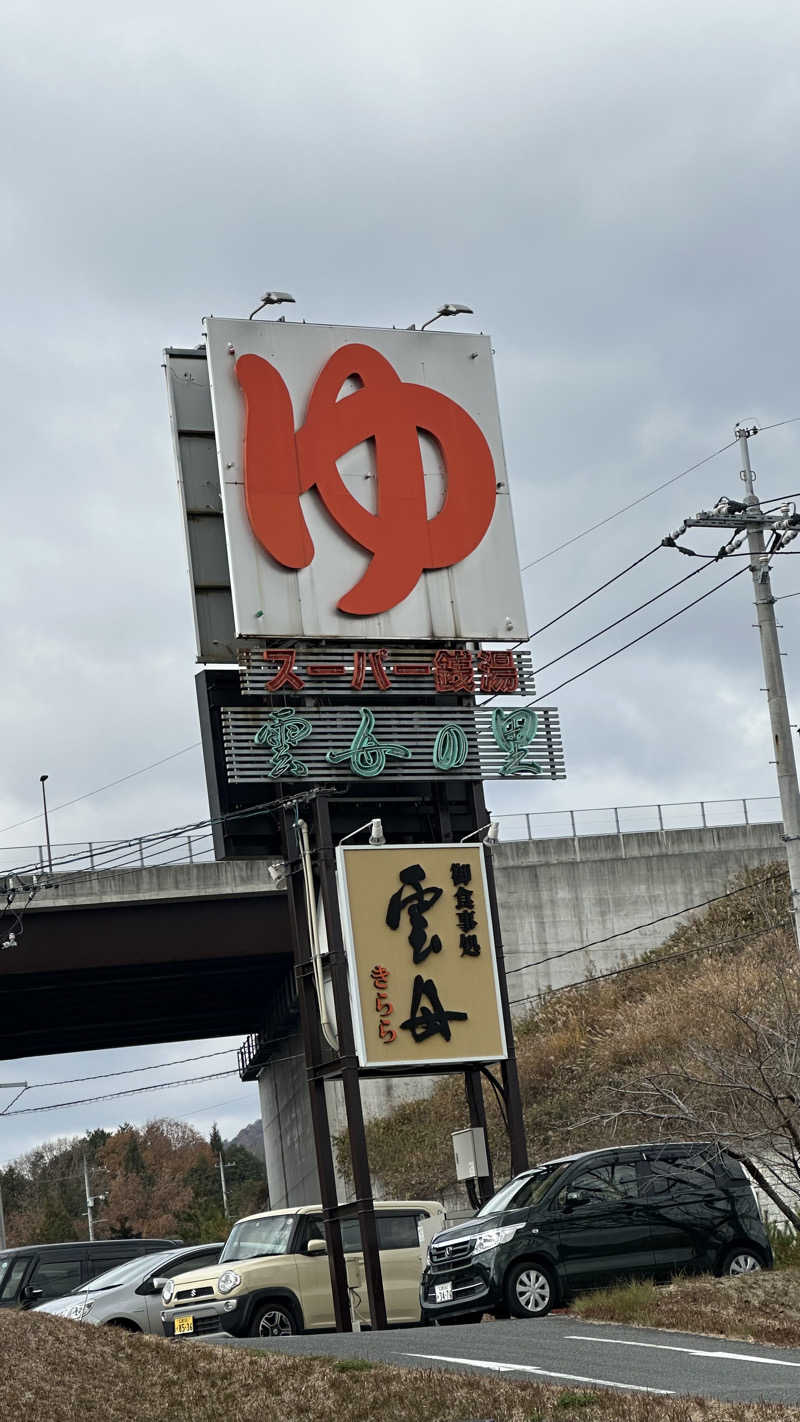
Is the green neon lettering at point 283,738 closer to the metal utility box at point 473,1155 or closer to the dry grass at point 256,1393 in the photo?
the metal utility box at point 473,1155

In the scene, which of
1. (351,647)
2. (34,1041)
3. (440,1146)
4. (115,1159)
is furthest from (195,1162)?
(351,647)

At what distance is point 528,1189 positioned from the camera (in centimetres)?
2133

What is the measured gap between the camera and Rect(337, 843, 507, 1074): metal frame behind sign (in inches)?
1023

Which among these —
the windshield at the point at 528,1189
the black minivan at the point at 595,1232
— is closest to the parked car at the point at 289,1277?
the black minivan at the point at 595,1232

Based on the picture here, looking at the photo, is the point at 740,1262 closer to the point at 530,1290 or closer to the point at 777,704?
the point at 530,1290

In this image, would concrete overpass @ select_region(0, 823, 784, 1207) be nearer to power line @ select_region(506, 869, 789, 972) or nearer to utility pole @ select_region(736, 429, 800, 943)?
power line @ select_region(506, 869, 789, 972)

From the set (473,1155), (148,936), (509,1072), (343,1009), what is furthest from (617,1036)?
(343,1009)

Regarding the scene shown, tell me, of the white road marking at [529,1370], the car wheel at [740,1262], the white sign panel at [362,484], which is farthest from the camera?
the white sign panel at [362,484]

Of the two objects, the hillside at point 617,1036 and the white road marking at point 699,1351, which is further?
the hillside at point 617,1036

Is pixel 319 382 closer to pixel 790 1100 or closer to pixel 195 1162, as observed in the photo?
pixel 790 1100

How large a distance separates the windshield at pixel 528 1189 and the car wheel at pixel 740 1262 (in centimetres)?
249

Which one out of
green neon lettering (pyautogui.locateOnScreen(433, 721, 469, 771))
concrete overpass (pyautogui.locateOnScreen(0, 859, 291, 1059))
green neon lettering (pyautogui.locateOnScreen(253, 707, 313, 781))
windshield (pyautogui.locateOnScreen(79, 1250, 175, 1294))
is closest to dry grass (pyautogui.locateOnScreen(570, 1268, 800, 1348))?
windshield (pyautogui.locateOnScreen(79, 1250, 175, 1294))

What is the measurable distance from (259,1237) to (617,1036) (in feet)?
72.6

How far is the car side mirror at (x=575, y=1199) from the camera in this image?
68.7ft
